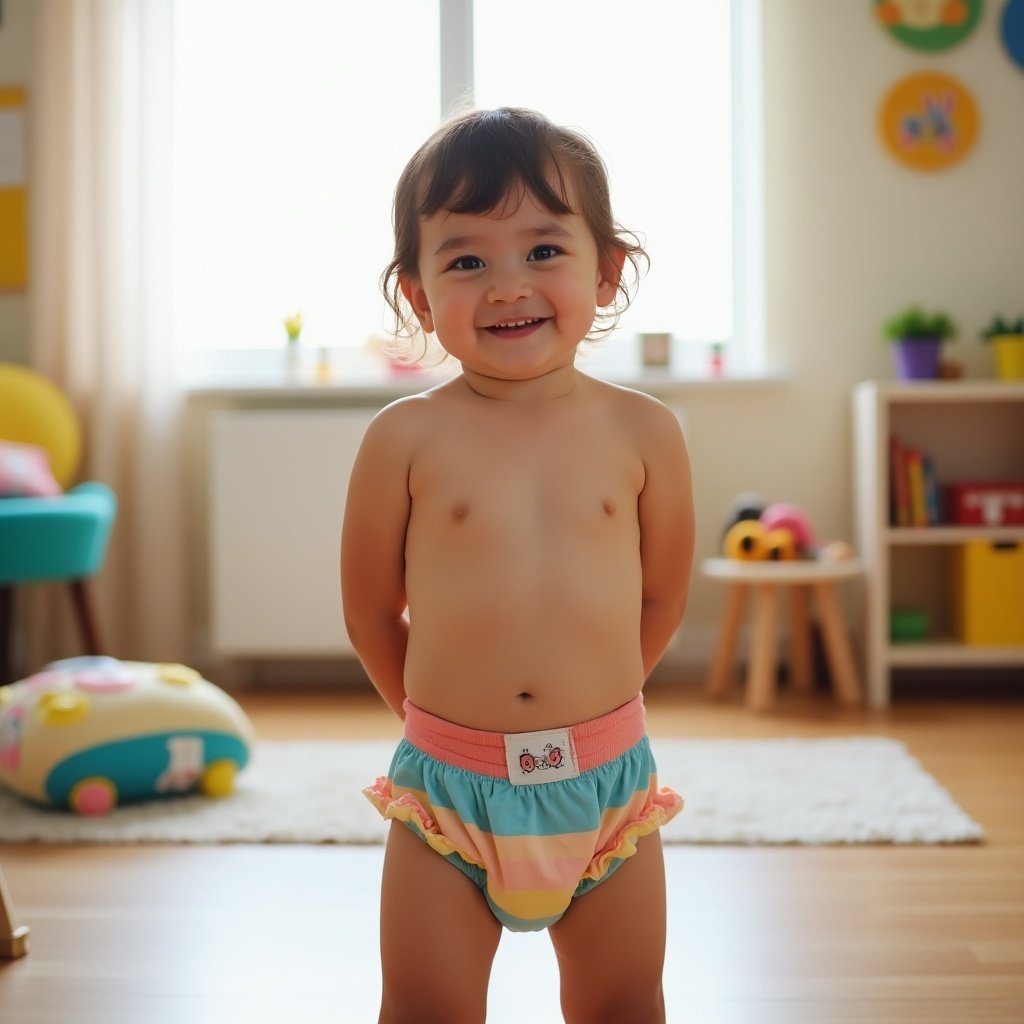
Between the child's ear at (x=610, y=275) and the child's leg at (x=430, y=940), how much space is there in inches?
17.5

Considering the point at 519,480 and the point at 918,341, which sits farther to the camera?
the point at 918,341

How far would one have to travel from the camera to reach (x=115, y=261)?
3232 mm

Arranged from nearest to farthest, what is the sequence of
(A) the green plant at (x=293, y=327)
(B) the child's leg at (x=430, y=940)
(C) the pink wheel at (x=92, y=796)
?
1. (B) the child's leg at (x=430, y=940)
2. (C) the pink wheel at (x=92, y=796)
3. (A) the green plant at (x=293, y=327)

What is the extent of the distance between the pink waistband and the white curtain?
2417mm

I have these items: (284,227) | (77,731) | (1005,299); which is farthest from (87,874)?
(1005,299)

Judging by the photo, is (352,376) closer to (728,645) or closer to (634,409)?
(728,645)

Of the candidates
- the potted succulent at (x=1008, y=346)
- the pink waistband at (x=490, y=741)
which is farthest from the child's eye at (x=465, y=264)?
the potted succulent at (x=1008, y=346)

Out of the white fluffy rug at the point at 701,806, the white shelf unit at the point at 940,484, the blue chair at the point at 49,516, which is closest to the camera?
the white fluffy rug at the point at 701,806

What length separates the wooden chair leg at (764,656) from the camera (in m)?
2.74

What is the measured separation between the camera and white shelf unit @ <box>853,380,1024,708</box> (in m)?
2.82

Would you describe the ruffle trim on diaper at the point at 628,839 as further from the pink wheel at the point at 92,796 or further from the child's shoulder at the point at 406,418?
the pink wheel at the point at 92,796

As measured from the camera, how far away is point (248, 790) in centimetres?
204

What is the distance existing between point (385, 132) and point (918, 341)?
1.53 metres

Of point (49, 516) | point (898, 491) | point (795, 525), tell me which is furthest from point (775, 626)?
point (49, 516)
